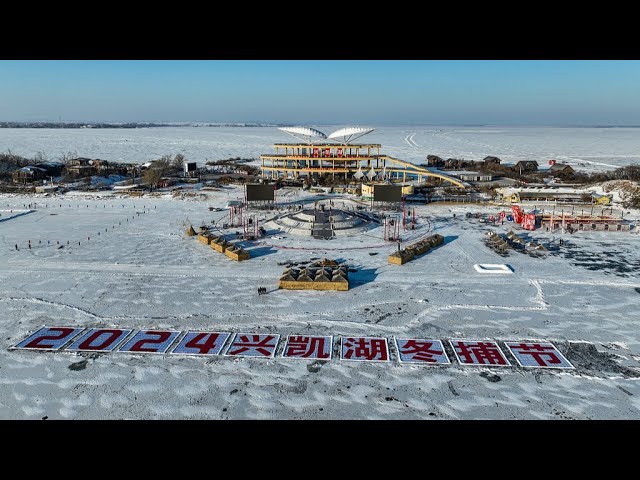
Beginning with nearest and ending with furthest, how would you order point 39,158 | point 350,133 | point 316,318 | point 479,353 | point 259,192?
point 479,353
point 316,318
point 259,192
point 350,133
point 39,158

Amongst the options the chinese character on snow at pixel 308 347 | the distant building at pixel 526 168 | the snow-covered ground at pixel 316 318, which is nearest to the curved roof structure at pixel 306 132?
the distant building at pixel 526 168

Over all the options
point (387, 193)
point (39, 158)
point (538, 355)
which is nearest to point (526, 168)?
point (387, 193)

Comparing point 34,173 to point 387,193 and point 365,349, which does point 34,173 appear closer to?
point 387,193

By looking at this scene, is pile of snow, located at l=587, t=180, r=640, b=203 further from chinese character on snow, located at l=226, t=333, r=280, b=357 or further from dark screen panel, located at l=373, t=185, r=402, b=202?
chinese character on snow, located at l=226, t=333, r=280, b=357

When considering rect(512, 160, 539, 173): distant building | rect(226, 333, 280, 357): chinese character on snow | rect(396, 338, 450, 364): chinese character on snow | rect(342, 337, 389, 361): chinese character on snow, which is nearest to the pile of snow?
rect(512, 160, 539, 173): distant building

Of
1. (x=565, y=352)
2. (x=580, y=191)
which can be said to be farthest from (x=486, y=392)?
(x=580, y=191)
